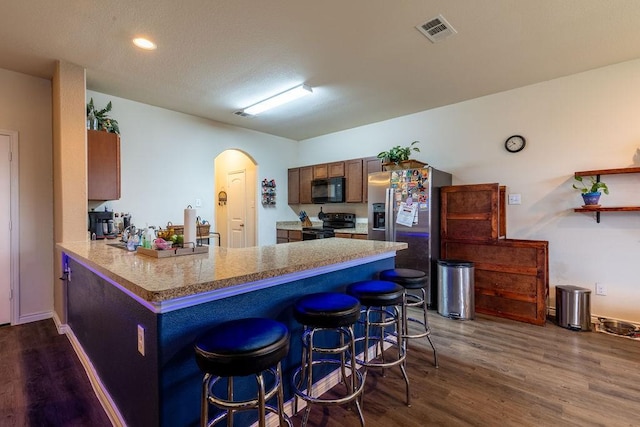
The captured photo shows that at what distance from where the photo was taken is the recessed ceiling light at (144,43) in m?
2.55

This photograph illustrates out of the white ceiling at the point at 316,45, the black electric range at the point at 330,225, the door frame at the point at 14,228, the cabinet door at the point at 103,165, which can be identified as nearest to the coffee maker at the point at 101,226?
the cabinet door at the point at 103,165

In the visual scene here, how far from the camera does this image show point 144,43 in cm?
260

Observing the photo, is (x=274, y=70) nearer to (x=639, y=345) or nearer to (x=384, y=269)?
(x=384, y=269)

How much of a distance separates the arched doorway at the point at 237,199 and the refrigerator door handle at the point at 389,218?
8.70 feet

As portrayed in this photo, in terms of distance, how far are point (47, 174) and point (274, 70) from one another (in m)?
2.80

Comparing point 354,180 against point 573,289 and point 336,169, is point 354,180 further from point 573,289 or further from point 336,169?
point 573,289

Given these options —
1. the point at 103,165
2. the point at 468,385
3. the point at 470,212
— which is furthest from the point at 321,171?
the point at 468,385

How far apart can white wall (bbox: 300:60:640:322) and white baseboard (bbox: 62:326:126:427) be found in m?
4.12

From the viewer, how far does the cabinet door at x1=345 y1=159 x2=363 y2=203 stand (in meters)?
4.89

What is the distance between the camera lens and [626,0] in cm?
211

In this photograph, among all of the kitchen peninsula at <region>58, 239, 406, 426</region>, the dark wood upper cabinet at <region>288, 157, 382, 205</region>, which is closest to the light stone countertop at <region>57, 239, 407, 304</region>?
the kitchen peninsula at <region>58, 239, 406, 426</region>

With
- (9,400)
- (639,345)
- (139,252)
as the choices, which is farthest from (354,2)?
(639,345)

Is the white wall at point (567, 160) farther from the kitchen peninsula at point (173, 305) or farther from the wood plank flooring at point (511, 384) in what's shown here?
the kitchen peninsula at point (173, 305)

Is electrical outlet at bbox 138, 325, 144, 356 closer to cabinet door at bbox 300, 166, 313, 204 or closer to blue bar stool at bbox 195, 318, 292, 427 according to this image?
blue bar stool at bbox 195, 318, 292, 427
